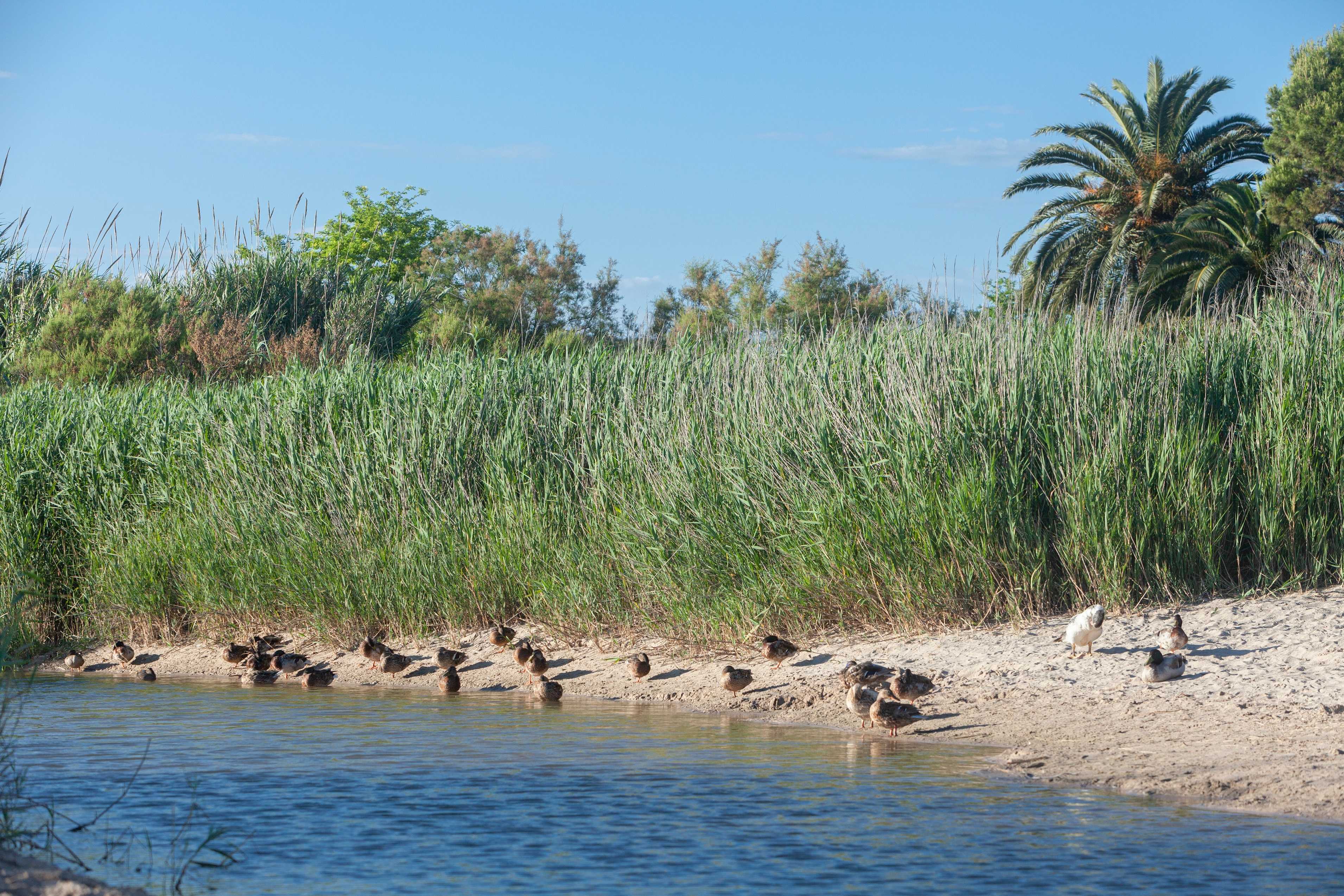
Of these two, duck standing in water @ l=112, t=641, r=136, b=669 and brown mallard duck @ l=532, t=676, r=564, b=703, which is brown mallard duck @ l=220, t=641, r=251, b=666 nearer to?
duck standing in water @ l=112, t=641, r=136, b=669

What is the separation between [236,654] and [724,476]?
17.7ft

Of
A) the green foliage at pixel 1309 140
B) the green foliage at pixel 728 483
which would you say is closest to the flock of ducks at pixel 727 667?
the green foliage at pixel 728 483

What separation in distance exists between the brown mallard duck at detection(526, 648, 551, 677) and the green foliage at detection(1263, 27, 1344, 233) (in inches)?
953

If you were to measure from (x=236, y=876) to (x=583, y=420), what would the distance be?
746 cm

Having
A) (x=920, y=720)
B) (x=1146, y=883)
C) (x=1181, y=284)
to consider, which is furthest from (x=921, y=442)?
(x=1181, y=284)

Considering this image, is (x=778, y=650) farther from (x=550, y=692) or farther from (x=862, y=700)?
(x=550, y=692)

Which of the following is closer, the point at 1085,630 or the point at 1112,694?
the point at 1112,694

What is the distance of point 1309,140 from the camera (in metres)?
→ 36.6

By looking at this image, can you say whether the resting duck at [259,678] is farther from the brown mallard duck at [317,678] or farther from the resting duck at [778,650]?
the resting duck at [778,650]

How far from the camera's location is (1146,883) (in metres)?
5.32

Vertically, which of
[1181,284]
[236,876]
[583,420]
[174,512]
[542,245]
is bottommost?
[236,876]

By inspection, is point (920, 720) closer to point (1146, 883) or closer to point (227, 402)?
point (1146, 883)

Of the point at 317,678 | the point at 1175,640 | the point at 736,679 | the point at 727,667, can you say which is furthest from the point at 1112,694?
the point at 317,678

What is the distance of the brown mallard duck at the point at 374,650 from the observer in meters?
12.2
